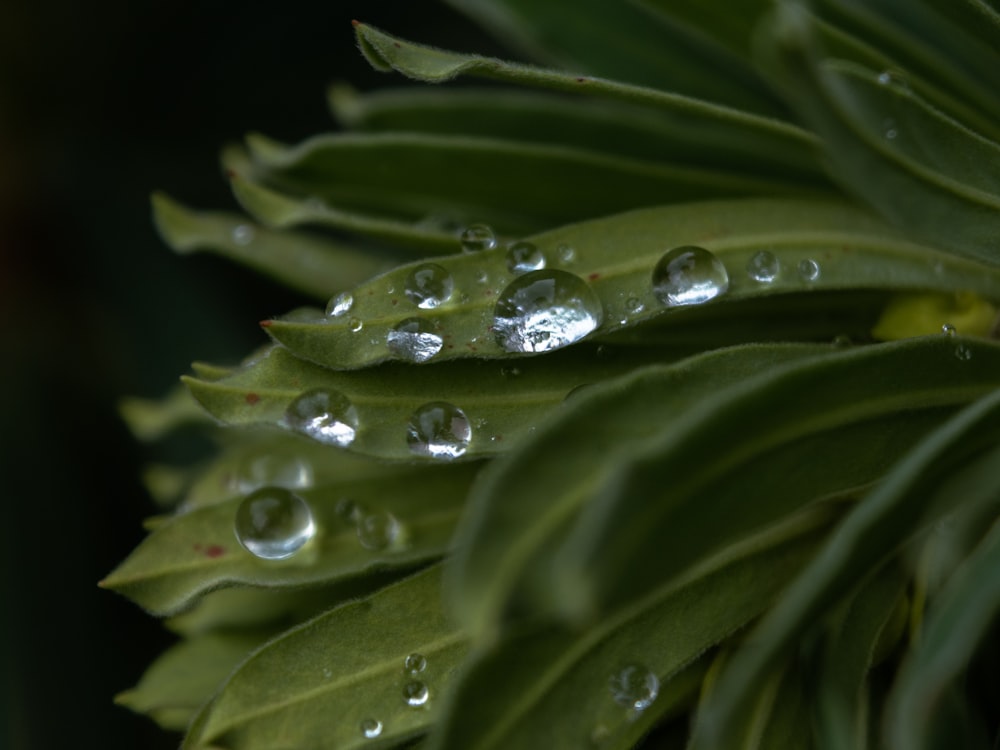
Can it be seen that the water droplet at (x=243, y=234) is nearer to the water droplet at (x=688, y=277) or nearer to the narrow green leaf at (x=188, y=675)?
the narrow green leaf at (x=188, y=675)

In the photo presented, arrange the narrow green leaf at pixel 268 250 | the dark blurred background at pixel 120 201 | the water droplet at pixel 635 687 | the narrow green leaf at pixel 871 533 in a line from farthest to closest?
1. the dark blurred background at pixel 120 201
2. the narrow green leaf at pixel 268 250
3. the water droplet at pixel 635 687
4. the narrow green leaf at pixel 871 533

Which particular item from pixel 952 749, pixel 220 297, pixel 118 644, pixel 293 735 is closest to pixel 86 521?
pixel 118 644

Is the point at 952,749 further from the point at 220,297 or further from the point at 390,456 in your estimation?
the point at 220,297

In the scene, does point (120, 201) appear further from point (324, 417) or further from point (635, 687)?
point (635, 687)

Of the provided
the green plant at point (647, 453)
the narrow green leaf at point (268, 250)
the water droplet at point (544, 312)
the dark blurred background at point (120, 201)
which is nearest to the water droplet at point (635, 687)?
the green plant at point (647, 453)

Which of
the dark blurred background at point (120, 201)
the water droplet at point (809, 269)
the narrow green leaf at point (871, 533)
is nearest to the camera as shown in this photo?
the narrow green leaf at point (871, 533)

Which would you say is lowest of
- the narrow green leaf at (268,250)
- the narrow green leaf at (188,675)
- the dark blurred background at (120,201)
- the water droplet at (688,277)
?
the narrow green leaf at (188,675)

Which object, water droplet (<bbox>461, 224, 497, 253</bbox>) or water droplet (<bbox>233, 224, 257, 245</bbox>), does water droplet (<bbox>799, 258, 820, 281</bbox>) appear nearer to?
water droplet (<bbox>461, 224, 497, 253</bbox>)

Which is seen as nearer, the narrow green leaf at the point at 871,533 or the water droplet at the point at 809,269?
the narrow green leaf at the point at 871,533

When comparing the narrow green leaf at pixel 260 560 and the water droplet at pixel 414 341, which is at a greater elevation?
the water droplet at pixel 414 341
